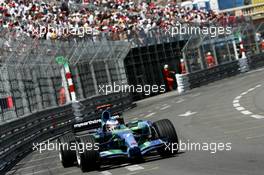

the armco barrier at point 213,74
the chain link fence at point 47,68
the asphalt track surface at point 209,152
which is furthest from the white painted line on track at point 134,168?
the armco barrier at point 213,74


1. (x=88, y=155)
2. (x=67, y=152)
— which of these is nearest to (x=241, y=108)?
(x=67, y=152)

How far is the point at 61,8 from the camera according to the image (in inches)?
1494

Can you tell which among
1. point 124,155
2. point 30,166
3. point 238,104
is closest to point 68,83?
point 238,104

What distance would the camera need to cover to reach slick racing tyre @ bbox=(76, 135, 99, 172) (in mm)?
12021

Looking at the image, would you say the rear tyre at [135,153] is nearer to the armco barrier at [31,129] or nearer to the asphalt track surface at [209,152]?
the asphalt track surface at [209,152]

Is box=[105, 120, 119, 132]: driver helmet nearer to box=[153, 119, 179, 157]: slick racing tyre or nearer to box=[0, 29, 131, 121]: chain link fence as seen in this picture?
box=[153, 119, 179, 157]: slick racing tyre

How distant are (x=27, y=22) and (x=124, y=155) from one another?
60.8 feet

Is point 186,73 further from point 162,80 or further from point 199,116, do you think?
point 199,116

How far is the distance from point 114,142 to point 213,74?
30222 mm

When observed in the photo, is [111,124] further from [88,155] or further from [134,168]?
[134,168]

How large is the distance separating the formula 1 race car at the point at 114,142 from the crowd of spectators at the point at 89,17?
819 cm

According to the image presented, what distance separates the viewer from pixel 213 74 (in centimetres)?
4272

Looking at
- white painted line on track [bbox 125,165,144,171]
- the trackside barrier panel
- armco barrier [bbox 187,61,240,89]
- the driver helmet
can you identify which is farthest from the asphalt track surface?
armco barrier [bbox 187,61,240,89]

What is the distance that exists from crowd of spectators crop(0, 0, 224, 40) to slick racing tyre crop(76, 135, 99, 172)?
32.0ft
